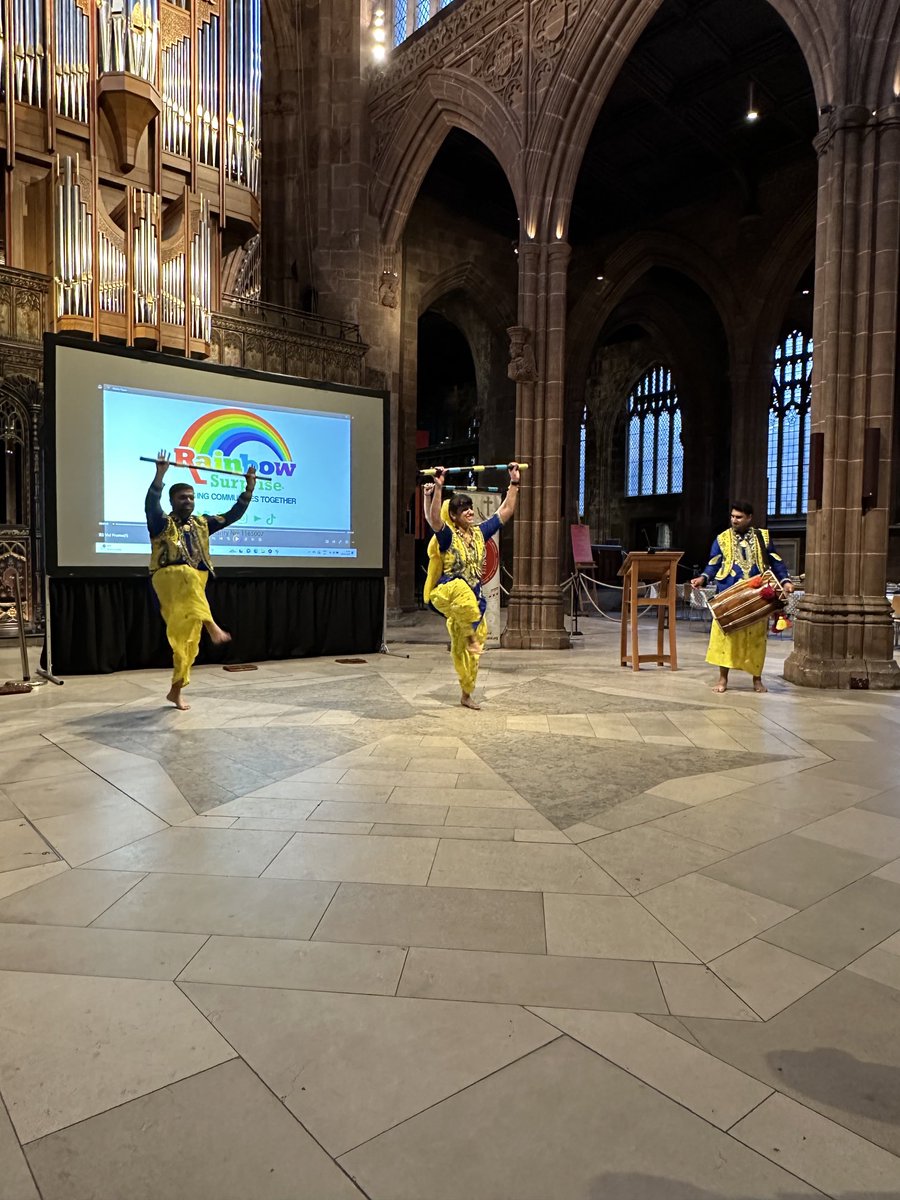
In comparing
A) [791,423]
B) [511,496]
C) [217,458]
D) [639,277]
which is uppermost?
[639,277]

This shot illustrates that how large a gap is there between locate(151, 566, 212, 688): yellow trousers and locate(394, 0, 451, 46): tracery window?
11.9 metres

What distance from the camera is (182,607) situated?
220 inches

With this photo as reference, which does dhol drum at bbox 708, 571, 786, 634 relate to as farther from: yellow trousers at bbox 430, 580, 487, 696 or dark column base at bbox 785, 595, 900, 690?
yellow trousers at bbox 430, 580, 487, 696

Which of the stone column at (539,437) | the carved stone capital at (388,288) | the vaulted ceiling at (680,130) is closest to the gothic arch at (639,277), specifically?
the vaulted ceiling at (680,130)

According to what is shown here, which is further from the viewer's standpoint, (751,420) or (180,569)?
(751,420)

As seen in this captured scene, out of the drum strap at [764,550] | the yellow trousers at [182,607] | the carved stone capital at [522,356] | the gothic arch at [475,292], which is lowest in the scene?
the yellow trousers at [182,607]

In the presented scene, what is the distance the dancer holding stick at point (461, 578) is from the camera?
579cm

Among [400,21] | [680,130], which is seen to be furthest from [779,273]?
[400,21]

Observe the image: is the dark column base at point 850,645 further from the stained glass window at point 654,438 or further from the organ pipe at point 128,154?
the stained glass window at point 654,438

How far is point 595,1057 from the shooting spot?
1691 millimetres

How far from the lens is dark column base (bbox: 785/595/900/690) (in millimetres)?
6957

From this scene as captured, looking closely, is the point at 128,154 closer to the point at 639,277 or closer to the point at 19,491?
the point at 19,491

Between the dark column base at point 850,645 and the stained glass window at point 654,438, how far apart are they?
1746cm

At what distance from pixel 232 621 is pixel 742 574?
5179mm
